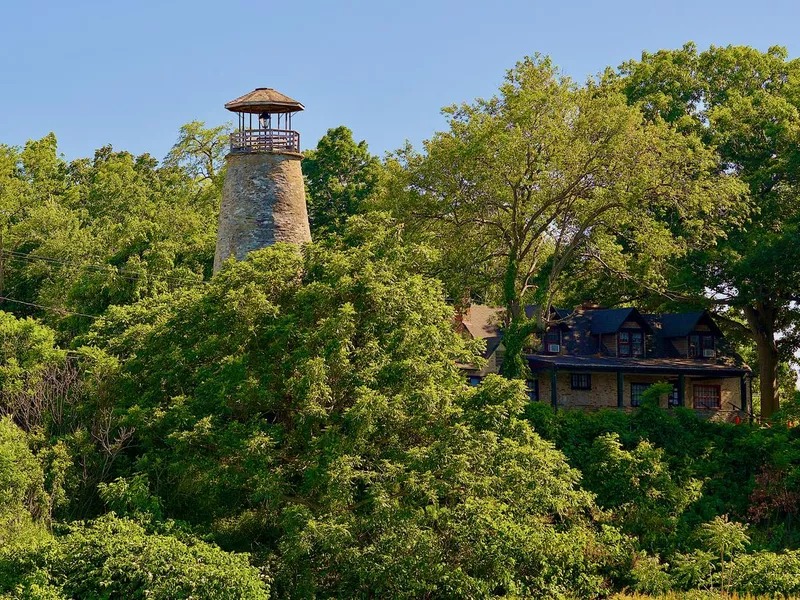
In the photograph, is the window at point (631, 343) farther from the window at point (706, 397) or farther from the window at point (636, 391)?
the window at point (706, 397)

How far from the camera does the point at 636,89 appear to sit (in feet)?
170

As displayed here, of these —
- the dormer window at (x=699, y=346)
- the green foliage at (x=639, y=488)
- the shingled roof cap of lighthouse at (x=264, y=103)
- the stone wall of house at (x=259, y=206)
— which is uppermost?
the shingled roof cap of lighthouse at (x=264, y=103)

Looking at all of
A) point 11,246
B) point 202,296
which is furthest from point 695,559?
point 11,246

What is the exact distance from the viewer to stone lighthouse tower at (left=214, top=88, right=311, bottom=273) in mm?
38812

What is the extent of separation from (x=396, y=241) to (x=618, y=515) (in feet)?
35.7

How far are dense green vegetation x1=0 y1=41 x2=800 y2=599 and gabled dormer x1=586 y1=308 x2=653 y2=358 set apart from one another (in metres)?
3.39

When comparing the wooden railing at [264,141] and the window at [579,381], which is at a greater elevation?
the wooden railing at [264,141]

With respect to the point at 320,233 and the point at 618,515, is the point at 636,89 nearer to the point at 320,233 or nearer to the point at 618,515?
the point at 320,233

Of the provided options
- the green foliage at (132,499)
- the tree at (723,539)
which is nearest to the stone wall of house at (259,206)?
the green foliage at (132,499)

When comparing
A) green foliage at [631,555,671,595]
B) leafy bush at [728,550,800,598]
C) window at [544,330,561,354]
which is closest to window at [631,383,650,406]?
window at [544,330,561,354]

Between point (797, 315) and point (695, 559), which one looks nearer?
point (695, 559)

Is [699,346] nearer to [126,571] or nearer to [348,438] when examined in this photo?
[348,438]

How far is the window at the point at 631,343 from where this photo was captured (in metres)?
50.3

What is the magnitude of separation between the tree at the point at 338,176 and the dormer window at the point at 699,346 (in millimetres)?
18098
